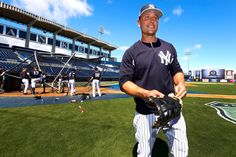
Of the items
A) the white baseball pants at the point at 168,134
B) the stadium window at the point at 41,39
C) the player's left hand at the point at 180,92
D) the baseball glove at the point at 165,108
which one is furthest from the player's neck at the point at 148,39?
the stadium window at the point at 41,39

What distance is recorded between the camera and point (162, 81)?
256 cm

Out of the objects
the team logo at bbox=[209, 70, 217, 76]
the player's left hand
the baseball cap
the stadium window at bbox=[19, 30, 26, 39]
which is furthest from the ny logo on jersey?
the team logo at bbox=[209, 70, 217, 76]

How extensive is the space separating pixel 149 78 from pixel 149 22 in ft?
2.28

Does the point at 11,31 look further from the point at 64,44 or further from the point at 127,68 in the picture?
the point at 127,68

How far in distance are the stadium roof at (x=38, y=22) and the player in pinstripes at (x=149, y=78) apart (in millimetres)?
41035

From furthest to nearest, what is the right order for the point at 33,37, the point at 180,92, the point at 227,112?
the point at 33,37, the point at 227,112, the point at 180,92

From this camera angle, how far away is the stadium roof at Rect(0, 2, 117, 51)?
38219mm

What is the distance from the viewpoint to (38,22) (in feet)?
146

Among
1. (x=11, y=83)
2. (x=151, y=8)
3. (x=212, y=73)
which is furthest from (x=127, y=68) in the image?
(x=212, y=73)

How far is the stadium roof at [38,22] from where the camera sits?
38.2 m

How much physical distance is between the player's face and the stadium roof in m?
41.0

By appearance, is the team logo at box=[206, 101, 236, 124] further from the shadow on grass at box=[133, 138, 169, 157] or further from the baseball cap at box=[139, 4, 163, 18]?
the baseball cap at box=[139, 4, 163, 18]

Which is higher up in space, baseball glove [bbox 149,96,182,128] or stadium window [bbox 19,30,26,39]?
stadium window [bbox 19,30,26,39]

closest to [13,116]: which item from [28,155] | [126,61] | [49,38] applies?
[28,155]
